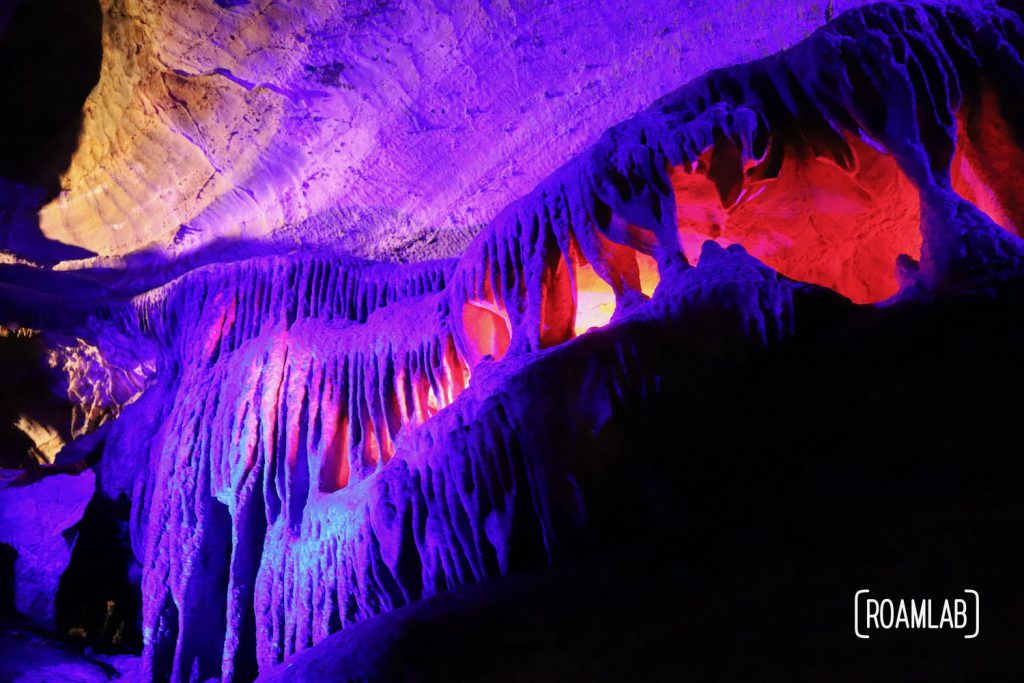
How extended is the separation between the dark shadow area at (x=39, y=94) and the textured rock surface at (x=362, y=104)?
14 cm

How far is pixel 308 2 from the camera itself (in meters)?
2.89

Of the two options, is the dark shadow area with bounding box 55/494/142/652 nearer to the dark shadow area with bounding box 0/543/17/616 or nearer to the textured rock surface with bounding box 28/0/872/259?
the dark shadow area with bounding box 0/543/17/616

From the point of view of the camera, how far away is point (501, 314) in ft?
10.7

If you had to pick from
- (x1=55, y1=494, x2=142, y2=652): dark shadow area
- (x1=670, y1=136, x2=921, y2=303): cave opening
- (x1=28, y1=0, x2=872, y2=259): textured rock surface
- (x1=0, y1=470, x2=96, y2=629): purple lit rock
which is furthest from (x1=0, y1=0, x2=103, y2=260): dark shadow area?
(x1=670, y1=136, x2=921, y2=303): cave opening

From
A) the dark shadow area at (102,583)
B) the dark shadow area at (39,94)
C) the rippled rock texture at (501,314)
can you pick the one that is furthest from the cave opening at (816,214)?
the dark shadow area at (102,583)

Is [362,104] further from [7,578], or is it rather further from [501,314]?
[7,578]

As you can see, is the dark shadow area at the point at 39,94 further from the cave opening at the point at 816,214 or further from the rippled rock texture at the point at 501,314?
the cave opening at the point at 816,214

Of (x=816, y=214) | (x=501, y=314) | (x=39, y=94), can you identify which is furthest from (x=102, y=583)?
(x=816, y=214)

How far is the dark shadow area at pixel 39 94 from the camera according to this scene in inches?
140

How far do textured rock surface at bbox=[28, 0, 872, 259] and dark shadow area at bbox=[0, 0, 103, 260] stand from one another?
0.45 ft

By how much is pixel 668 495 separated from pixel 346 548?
144 cm

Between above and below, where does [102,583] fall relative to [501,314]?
below

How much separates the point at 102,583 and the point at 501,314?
10.5ft

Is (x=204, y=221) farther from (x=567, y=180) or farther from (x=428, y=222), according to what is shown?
(x=567, y=180)
